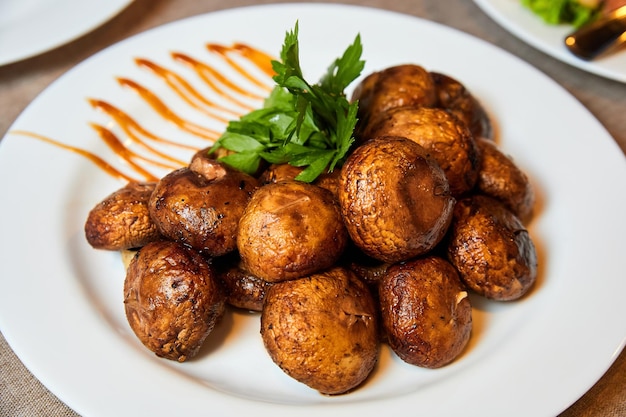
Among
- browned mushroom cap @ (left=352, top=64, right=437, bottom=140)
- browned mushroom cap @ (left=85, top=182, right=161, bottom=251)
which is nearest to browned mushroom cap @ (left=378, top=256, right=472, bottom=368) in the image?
browned mushroom cap @ (left=352, top=64, right=437, bottom=140)

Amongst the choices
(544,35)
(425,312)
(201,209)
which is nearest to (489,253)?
(425,312)

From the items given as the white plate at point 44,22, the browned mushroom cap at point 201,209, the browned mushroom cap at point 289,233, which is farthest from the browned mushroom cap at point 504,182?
the white plate at point 44,22

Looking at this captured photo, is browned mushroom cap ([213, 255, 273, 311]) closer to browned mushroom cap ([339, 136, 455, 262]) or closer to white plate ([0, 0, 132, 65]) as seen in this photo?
browned mushroom cap ([339, 136, 455, 262])

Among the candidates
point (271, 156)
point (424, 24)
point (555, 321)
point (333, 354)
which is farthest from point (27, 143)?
point (555, 321)

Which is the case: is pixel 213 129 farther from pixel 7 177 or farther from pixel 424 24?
pixel 424 24

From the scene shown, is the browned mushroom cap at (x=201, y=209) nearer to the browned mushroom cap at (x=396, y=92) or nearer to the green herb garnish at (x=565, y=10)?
the browned mushroom cap at (x=396, y=92)

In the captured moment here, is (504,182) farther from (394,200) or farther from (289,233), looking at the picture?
(289,233)
